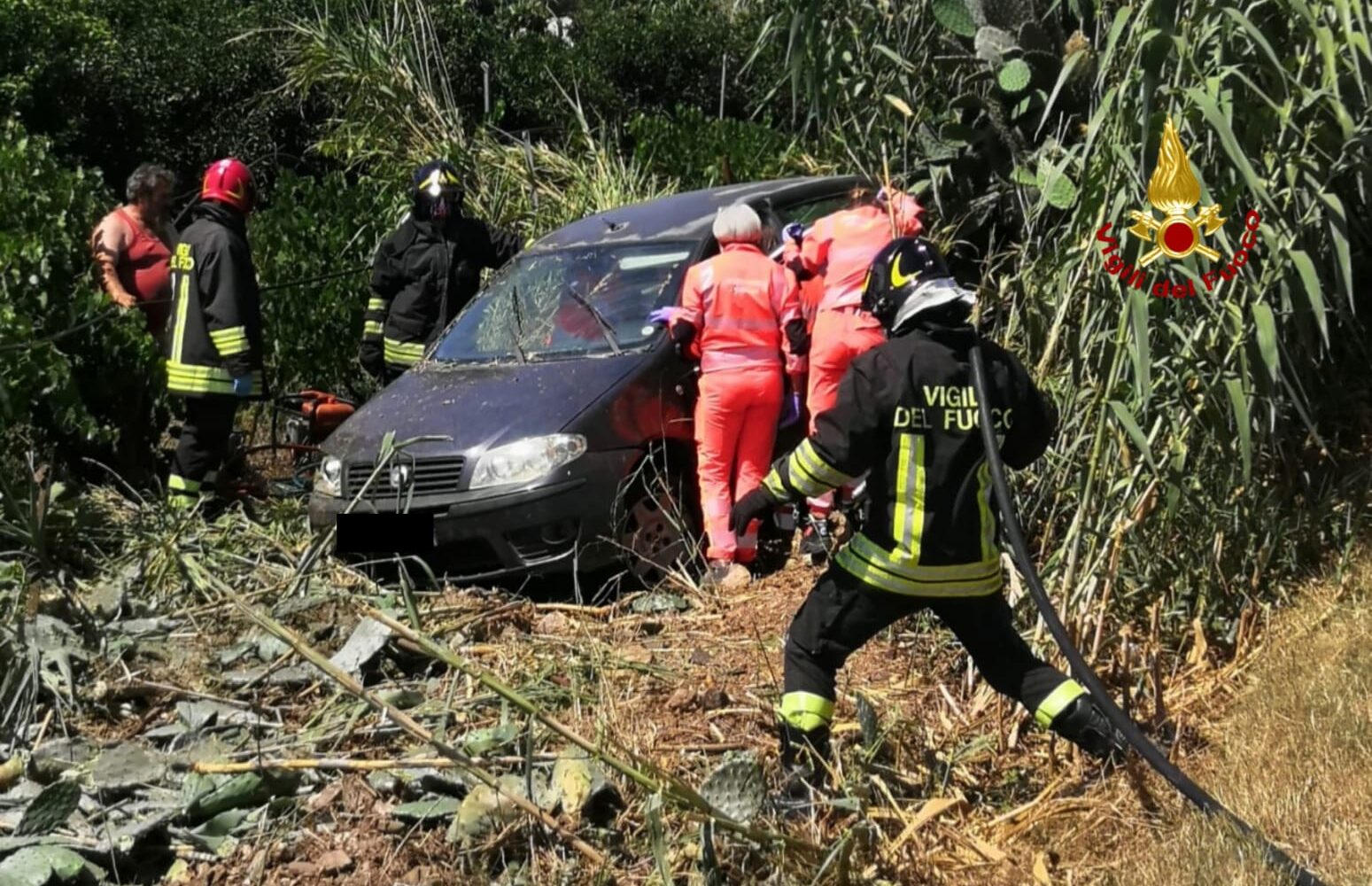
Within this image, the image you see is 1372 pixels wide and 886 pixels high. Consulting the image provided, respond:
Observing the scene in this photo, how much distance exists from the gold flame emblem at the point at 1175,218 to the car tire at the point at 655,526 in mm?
2233

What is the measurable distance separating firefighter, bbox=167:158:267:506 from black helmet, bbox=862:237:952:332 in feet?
12.7

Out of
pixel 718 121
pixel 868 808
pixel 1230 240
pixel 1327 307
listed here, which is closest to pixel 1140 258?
pixel 1230 240

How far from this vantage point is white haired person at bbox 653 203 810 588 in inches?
235

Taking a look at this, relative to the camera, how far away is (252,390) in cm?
711

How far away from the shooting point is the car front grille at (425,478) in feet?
18.7

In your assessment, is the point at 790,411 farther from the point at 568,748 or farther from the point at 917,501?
the point at 568,748

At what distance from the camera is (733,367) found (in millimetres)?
5988

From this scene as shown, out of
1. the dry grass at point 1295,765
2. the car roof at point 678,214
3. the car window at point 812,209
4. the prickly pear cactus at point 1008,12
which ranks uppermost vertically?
the prickly pear cactus at point 1008,12

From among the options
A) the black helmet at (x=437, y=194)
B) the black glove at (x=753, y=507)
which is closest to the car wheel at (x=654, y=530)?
the black glove at (x=753, y=507)

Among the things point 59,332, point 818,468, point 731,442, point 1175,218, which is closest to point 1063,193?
point 1175,218

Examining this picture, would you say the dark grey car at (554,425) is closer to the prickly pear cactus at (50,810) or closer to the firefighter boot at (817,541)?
the firefighter boot at (817,541)

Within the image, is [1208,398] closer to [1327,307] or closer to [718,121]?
[1327,307]

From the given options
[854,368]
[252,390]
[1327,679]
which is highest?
[854,368]

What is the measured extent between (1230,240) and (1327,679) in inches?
55.5
